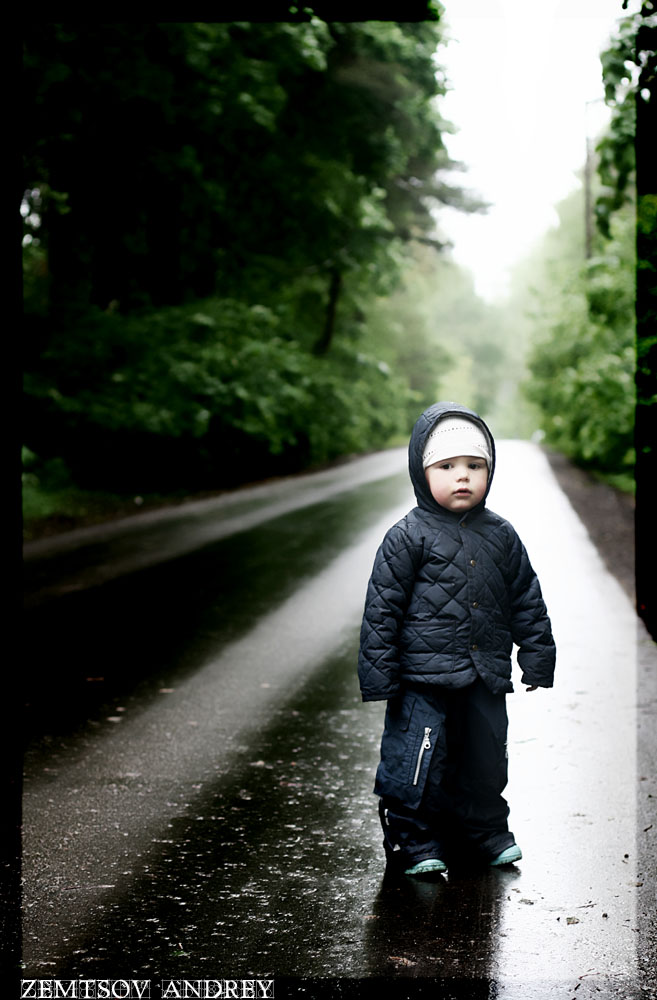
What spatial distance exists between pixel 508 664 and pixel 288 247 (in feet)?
69.5

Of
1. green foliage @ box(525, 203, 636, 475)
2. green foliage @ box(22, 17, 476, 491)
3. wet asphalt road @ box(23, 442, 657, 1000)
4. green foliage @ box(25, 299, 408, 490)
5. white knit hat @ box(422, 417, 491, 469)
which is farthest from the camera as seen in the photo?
green foliage @ box(525, 203, 636, 475)

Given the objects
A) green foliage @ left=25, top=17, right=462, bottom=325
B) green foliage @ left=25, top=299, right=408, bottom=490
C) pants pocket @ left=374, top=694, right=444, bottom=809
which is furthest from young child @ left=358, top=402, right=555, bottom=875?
green foliage @ left=25, top=299, right=408, bottom=490

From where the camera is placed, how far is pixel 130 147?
16.6 meters

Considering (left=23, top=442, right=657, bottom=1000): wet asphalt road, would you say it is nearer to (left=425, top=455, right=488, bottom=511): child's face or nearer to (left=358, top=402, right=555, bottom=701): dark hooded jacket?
(left=358, top=402, right=555, bottom=701): dark hooded jacket

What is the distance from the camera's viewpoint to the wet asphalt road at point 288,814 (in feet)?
11.1

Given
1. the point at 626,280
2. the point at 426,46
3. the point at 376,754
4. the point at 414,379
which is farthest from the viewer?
the point at 414,379

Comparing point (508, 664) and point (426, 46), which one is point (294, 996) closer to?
point (508, 664)

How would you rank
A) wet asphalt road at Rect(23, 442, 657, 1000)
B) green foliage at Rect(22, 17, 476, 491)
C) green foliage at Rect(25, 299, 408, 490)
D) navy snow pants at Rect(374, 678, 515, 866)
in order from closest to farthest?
wet asphalt road at Rect(23, 442, 657, 1000) → navy snow pants at Rect(374, 678, 515, 866) → green foliage at Rect(22, 17, 476, 491) → green foliage at Rect(25, 299, 408, 490)

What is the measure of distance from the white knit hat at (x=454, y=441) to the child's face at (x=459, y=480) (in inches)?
1.1

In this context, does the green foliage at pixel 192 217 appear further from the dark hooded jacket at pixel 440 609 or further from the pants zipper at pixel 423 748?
the pants zipper at pixel 423 748

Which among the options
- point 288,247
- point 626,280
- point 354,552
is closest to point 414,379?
point 288,247

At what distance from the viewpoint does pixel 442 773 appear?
406cm

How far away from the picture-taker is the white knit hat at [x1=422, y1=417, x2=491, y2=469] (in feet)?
12.8

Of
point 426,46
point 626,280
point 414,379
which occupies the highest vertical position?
point 426,46
